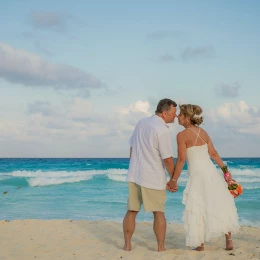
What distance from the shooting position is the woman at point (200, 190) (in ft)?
17.8

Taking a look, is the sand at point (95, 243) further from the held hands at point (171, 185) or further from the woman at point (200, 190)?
the held hands at point (171, 185)

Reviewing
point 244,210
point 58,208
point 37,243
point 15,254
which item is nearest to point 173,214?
point 244,210

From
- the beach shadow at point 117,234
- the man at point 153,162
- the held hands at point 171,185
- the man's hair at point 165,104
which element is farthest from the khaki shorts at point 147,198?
the man's hair at point 165,104

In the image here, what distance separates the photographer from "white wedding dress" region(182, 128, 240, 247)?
5.43 m

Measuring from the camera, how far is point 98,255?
5691 mm

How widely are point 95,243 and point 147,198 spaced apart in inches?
64.9

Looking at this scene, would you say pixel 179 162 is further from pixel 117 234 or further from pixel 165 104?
pixel 117 234

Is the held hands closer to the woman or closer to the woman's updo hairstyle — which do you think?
the woman

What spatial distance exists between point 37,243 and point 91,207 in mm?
5782

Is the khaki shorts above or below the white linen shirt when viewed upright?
below

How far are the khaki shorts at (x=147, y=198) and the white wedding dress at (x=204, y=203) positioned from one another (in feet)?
1.16

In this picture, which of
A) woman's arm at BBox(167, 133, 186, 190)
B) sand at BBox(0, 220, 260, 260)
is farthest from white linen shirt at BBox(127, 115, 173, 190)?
sand at BBox(0, 220, 260, 260)

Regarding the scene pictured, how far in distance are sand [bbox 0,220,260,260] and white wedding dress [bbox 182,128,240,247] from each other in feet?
1.06

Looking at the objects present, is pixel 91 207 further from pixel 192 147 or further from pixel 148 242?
pixel 192 147
